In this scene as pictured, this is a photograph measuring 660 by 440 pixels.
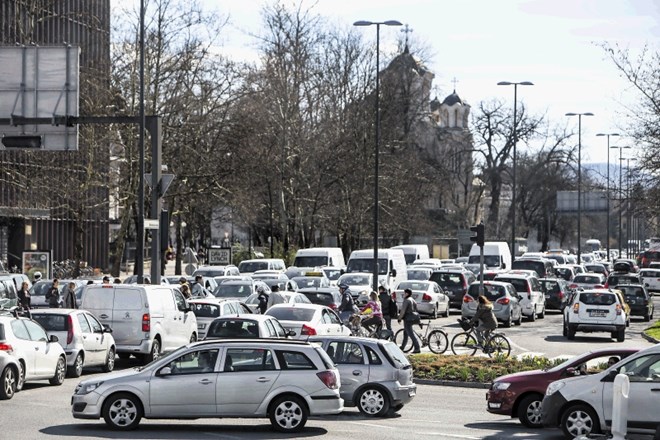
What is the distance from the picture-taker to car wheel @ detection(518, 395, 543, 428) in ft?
65.6

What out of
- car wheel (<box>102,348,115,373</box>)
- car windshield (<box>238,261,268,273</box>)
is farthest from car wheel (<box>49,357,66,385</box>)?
car windshield (<box>238,261,268,273</box>)

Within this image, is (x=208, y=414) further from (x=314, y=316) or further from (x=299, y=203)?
(x=299, y=203)

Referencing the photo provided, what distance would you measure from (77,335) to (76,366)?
2.23 feet

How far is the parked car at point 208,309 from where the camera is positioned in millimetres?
32938

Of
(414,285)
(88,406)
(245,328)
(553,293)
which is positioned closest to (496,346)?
(245,328)

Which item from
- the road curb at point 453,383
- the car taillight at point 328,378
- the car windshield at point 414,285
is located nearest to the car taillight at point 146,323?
the road curb at point 453,383

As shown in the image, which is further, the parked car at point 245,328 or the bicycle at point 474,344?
the bicycle at point 474,344

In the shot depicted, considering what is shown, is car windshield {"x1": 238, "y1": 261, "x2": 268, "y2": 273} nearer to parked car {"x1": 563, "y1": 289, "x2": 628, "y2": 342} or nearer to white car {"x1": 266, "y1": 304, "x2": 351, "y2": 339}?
parked car {"x1": 563, "y1": 289, "x2": 628, "y2": 342}

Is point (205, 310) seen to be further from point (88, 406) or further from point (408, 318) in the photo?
point (88, 406)

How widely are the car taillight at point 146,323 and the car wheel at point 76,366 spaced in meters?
2.58

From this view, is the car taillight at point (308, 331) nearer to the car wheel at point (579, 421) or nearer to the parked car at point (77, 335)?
the parked car at point (77, 335)

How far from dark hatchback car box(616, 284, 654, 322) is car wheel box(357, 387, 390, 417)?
3136 centimetres

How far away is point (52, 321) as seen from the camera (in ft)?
87.5

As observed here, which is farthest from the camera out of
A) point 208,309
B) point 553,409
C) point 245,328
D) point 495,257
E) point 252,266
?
point 495,257
